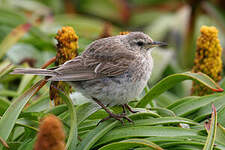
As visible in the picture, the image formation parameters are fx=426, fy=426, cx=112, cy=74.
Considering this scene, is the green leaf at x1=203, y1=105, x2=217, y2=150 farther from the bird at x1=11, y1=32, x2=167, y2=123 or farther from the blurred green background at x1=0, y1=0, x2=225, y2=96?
the blurred green background at x1=0, y1=0, x2=225, y2=96

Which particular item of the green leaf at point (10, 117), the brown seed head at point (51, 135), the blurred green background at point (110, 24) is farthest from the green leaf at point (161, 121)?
the blurred green background at point (110, 24)

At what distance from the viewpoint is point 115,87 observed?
3500 millimetres

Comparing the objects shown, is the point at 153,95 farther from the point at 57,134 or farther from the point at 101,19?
the point at 101,19

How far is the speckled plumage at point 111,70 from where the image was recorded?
345cm

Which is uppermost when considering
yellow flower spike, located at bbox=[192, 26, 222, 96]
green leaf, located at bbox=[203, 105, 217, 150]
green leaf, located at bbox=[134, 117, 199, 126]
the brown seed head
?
yellow flower spike, located at bbox=[192, 26, 222, 96]

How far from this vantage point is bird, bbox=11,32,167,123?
3436 millimetres

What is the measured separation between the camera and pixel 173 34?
24.8 feet

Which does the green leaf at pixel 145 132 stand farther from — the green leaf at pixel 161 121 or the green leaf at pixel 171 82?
the green leaf at pixel 171 82

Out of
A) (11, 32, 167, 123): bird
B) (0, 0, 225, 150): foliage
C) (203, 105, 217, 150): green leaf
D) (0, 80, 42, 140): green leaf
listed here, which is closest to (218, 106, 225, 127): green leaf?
(0, 0, 225, 150): foliage

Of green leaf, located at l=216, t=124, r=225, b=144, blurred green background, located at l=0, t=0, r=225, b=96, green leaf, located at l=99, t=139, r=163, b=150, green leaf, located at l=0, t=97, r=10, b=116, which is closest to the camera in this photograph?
green leaf, located at l=99, t=139, r=163, b=150

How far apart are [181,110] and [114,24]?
526 cm

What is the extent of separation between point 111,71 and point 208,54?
1044 millimetres

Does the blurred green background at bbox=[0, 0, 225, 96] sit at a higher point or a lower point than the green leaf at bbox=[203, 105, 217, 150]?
higher

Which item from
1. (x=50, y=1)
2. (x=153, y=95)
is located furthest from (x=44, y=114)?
(x=50, y=1)
